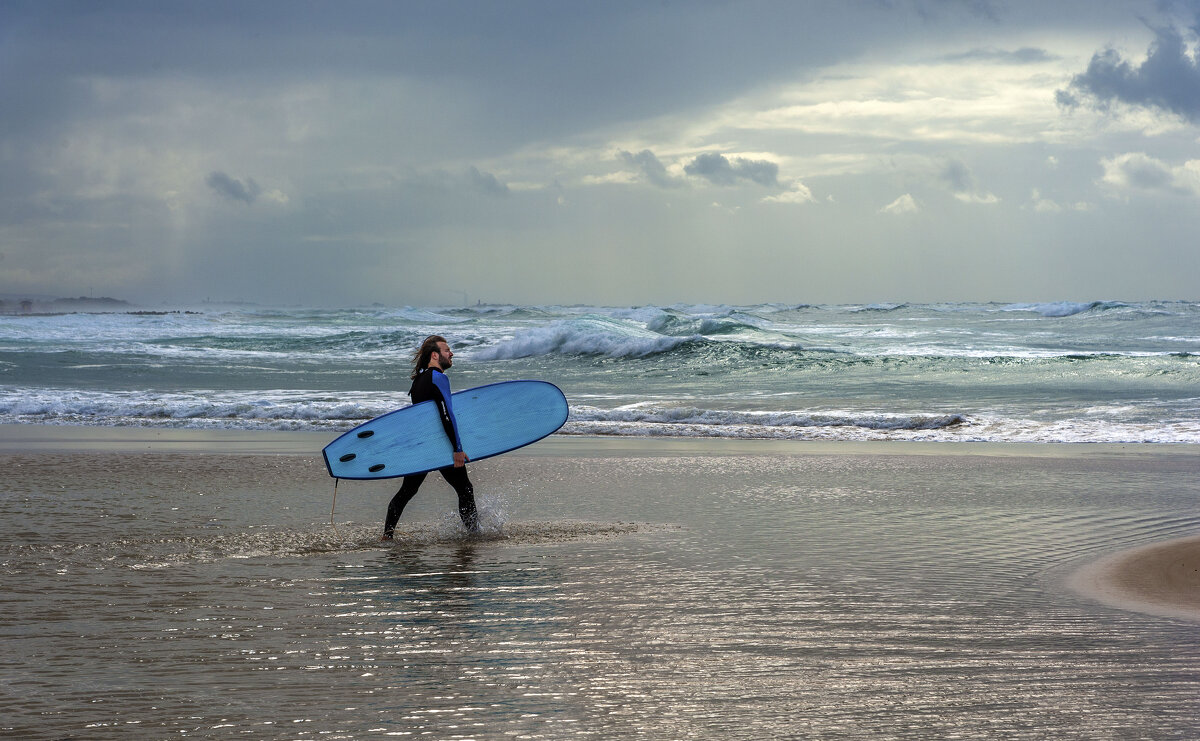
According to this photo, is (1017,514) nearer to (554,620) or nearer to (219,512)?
(554,620)

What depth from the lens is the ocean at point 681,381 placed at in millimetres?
12688

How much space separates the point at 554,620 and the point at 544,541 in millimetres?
1772

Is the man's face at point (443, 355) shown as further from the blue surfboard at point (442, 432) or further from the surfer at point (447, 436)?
the blue surfboard at point (442, 432)

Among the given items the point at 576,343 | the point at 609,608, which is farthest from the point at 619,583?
the point at 576,343

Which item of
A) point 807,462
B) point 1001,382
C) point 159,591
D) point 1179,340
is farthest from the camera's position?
point 1179,340

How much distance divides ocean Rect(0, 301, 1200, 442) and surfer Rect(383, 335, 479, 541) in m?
5.77

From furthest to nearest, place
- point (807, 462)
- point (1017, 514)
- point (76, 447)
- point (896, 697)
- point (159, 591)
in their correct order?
point (76, 447) → point (807, 462) → point (1017, 514) → point (159, 591) → point (896, 697)

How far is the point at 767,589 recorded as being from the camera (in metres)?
4.85

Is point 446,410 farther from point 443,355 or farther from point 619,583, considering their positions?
point 619,583

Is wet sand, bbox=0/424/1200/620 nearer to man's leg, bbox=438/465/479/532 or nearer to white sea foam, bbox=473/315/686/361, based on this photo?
man's leg, bbox=438/465/479/532

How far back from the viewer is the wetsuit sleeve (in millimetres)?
6312

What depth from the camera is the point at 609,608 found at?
4.53 m

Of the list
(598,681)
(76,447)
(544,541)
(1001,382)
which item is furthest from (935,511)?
(1001,382)

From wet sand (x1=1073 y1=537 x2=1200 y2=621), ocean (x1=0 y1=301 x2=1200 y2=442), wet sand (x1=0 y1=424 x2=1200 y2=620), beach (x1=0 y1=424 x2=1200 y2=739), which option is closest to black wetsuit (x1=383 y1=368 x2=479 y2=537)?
beach (x1=0 y1=424 x2=1200 y2=739)
